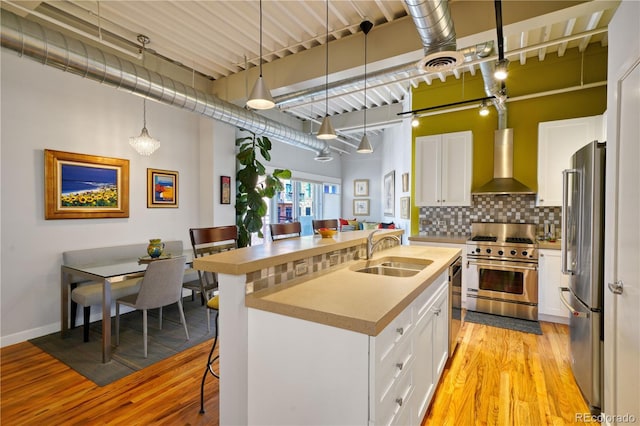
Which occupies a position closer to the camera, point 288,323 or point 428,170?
point 288,323

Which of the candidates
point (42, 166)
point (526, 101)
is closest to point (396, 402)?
point (42, 166)

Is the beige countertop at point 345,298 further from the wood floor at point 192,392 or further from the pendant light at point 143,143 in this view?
the pendant light at point 143,143

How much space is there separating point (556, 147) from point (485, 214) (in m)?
1.19

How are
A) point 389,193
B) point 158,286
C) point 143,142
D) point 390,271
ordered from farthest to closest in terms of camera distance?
→ 1. point 389,193
2. point 143,142
3. point 158,286
4. point 390,271

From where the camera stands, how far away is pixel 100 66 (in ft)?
9.13

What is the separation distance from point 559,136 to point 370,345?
401 centimetres

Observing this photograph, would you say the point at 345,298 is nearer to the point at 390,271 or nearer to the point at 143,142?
the point at 390,271

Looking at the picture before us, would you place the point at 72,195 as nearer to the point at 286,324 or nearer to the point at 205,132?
the point at 205,132

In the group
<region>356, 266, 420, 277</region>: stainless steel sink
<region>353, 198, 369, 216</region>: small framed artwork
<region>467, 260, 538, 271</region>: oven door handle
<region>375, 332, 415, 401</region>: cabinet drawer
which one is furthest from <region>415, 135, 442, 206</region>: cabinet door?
<region>353, 198, 369, 216</region>: small framed artwork

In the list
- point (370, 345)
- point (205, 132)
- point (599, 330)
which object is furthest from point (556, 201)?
point (205, 132)

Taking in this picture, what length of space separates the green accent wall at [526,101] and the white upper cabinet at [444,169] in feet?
0.92

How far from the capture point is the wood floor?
6.57 feet

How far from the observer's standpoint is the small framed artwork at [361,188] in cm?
856

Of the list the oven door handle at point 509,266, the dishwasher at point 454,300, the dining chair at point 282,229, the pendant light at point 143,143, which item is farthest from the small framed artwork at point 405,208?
the pendant light at point 143,143
